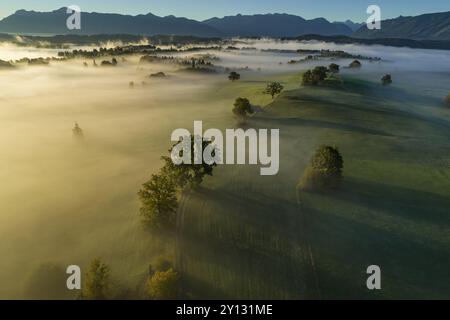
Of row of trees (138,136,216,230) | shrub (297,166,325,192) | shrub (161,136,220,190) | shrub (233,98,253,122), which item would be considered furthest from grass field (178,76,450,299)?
shrub (233,98,253,122)

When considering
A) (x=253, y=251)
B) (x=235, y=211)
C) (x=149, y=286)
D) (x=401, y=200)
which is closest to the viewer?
(x=149, y=286)

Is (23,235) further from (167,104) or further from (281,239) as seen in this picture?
(167,104)

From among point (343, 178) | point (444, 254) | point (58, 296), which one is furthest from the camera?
point (343, 178)

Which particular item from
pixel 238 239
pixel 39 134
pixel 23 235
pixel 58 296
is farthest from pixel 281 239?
pixel 39 134

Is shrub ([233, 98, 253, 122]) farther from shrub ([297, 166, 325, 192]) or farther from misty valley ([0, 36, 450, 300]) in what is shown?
shrub ([297, 166, 325, 192])

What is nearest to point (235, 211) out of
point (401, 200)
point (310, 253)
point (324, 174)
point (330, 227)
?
point (310, 253)

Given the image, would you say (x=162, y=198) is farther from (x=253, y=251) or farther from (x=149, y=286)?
(x=253, y=251)

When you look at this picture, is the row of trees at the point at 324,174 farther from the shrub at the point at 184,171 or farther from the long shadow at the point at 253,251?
the shrub at the point at 184,171

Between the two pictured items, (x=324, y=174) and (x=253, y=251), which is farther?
(x=324, y=174)
